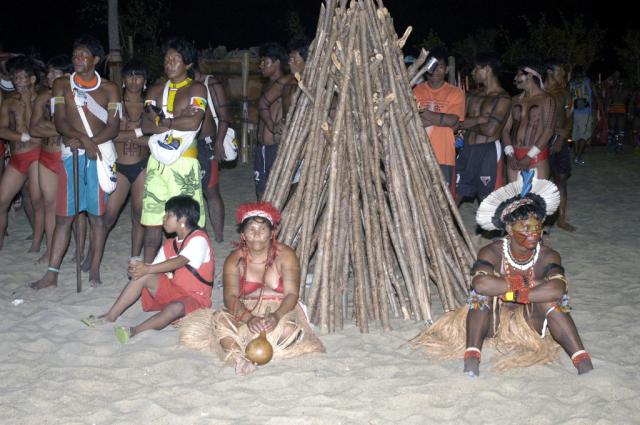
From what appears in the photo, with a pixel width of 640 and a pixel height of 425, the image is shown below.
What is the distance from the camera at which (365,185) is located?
474cm

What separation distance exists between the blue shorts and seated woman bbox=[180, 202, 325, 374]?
5.05 feet

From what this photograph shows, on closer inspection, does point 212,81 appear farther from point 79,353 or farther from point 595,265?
point 595,265

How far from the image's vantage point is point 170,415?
11.7 ft

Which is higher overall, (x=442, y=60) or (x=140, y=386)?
(x=442, y=60)

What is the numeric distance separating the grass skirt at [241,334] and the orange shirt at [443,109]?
7.52 feet

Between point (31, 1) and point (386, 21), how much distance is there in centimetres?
1785

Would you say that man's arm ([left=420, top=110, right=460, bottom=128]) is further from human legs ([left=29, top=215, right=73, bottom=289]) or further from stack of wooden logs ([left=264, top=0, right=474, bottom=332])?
human legs ([left=29, top=215, right=73, bottom=289])

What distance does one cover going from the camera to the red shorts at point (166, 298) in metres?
4.67

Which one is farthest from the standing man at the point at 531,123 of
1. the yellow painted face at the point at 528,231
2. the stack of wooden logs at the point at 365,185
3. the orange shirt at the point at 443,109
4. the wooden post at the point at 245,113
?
the wooden post at the point at 245,113

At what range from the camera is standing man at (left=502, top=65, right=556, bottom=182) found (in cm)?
618

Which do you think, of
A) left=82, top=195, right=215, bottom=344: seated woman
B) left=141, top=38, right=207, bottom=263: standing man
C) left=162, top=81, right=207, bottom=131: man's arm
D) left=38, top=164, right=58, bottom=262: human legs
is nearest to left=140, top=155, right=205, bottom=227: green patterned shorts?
left=141, top=38, right=207, bottom=263: standing man

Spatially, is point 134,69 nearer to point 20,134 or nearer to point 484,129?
point 20,134

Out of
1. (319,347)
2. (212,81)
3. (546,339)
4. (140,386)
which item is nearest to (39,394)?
(140,386)

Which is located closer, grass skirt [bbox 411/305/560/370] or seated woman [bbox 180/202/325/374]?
grass skirt [bbox 411/305/560/370]
